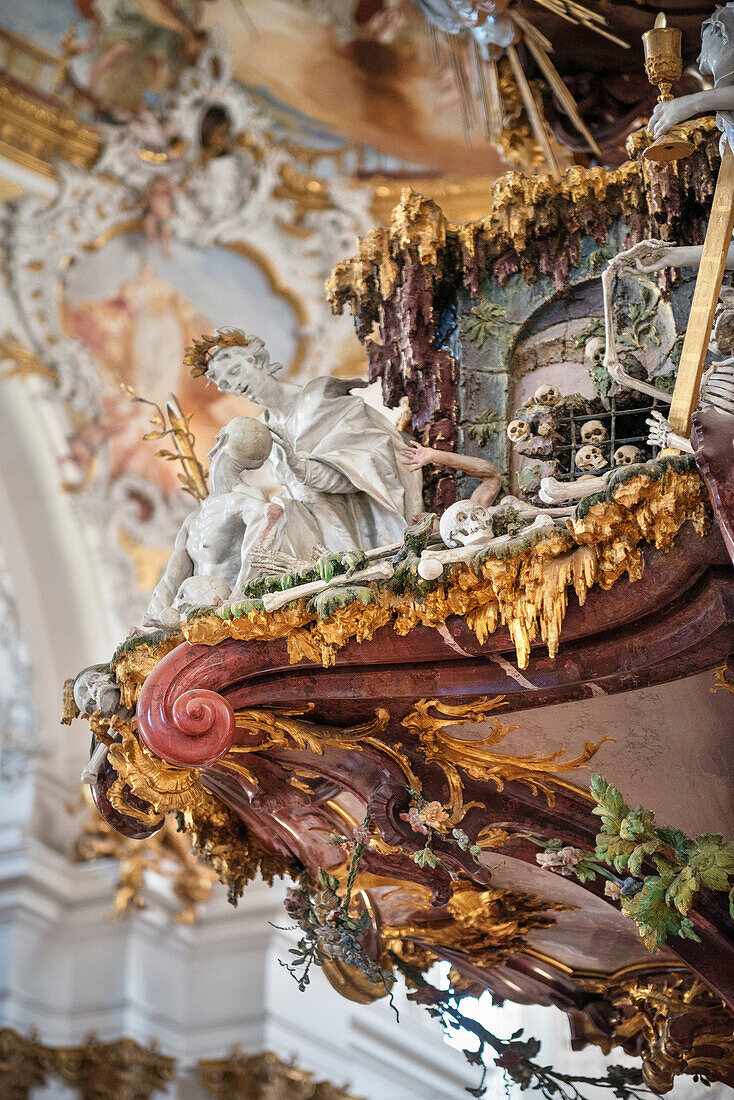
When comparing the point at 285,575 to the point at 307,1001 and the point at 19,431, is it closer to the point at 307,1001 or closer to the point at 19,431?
the point at 307,1001

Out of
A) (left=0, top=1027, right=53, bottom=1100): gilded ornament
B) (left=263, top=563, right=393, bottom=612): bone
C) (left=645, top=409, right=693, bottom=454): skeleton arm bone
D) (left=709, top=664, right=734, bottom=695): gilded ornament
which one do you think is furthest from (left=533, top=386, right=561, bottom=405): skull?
(left=0, top=1027, right=53, bottom=1100): gilded ornament

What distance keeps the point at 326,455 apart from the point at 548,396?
0.97 m

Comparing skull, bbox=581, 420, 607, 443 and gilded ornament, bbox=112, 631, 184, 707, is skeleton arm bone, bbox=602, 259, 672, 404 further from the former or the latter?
gilded ornament, bbox=112, 631, 184, 707

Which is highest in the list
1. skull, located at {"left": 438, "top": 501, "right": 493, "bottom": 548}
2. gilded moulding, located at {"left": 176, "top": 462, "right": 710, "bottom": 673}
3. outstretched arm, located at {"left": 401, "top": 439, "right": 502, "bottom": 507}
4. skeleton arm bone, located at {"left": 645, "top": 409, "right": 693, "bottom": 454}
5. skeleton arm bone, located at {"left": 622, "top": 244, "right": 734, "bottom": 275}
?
skeleton arm bone, located at {"left": 622, "top": 244, "right": 734, "bottom": 275}

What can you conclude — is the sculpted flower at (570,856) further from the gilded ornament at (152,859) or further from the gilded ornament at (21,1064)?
the gilded ornament at (152,859)

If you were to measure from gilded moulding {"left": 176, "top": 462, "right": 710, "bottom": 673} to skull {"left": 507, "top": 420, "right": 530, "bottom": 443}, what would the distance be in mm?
1201

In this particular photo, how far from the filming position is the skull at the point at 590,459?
6.14 metres

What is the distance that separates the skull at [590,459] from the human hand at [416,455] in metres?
0.62

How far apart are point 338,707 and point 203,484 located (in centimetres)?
209

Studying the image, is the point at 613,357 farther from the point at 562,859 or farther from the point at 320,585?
the point at 562,859

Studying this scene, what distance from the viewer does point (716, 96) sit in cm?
563

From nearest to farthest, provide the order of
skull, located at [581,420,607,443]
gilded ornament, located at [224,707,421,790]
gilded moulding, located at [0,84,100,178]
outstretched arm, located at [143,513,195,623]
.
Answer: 1. gilded ornament, located at [224,707,421,790]
2. skull, located at [581,420,607,443]
3. outstretched arm, located at [143,513,195,623]
4. gilded moulding, located at [0,84,100,178]

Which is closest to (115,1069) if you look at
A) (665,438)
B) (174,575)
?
(174,575)

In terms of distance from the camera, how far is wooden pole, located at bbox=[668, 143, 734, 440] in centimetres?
539
